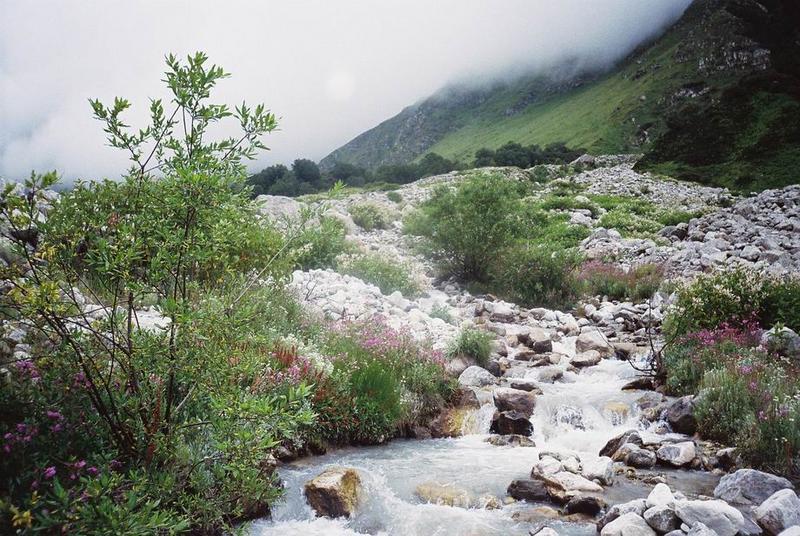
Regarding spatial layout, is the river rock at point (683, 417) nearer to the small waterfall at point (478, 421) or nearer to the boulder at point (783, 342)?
the boulder at point (783, 342)

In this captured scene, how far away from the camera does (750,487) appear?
592 cm

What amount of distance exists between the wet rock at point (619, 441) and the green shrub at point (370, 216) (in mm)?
21858

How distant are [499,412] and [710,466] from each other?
10.4ft

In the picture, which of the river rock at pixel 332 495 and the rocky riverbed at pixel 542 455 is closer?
the rocky riverbed at pixel 542 455

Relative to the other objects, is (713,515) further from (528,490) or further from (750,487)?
(528,490)

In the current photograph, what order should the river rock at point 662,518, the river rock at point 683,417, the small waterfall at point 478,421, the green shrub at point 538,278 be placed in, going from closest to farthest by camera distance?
the river rock at point 662,518 < the river rock at point 683,417 < the small waterfall at point 478,421 < the green shrub at point 538,278

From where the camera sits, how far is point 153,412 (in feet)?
13.6

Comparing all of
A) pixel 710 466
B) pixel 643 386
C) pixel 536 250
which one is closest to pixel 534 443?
pixel 710 466

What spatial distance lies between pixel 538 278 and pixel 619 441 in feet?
31.4

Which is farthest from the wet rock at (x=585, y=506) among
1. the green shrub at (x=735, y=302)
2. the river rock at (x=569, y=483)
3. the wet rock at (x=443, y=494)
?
the green shrub at (x=735, y=302)

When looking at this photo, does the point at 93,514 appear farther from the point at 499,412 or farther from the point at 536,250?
the point at 536,250

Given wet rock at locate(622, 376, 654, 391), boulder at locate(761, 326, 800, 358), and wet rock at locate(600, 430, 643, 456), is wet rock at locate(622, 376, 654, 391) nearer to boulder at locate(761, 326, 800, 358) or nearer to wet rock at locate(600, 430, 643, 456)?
boulder at locate(761, 326, 800, 358)

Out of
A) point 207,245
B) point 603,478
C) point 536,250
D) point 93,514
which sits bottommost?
point 603,478

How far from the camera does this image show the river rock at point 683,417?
26.7ft
